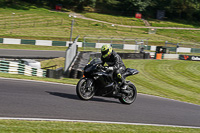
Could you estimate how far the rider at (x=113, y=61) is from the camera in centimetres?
908

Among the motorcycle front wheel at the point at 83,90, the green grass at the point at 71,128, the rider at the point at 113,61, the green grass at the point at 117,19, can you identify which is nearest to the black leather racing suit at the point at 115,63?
the rider at the point at 113,61

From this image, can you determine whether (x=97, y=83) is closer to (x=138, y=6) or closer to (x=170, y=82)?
(x=170, y=82)

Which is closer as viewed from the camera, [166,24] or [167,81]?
[167,81]

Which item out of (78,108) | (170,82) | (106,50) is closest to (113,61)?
(106,50)

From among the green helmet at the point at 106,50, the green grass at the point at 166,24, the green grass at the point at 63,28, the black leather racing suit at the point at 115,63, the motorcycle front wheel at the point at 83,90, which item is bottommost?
the motorcycle front wheel at the point at 83,90

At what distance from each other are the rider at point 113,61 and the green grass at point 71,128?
8.33ft

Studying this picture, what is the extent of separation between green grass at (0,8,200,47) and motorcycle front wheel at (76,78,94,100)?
127 ft

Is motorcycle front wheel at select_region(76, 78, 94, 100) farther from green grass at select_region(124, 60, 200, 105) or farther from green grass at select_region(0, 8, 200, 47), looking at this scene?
green grass at select_region(0, 8, 200, 47)

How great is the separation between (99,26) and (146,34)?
1104 centimetres

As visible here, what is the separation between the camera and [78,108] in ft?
27.6

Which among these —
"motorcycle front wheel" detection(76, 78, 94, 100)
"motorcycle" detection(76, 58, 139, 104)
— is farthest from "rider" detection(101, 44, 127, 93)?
"motorcycle front wheel" detection(76, 78, 94, 100)

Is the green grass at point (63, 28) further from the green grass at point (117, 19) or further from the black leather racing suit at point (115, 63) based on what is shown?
the black leather racing suit at point (115, 63)

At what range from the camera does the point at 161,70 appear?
2448 cm

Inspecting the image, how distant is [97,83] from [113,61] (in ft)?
3.10
